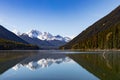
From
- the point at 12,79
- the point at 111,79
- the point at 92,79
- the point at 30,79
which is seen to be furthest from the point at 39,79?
the point at 111,79

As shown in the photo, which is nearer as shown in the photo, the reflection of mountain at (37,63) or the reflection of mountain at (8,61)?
the reflection of mountain at (8,61)

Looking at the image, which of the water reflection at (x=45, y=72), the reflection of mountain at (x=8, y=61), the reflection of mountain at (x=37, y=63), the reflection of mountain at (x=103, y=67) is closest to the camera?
the water reflection at (x=45, y=72)

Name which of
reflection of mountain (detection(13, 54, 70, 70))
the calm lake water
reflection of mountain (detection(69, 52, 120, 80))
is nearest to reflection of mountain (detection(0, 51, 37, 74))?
the calm lake water

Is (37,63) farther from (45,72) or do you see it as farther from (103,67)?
(45,72)

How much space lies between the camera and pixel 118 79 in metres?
26.6

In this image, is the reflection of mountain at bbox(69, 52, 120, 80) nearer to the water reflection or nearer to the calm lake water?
the calm lake water

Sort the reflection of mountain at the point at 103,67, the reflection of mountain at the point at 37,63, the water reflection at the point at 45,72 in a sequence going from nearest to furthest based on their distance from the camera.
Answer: the water reflection at the point at 45,72
the reflection of mountain at the point at 103,67
the reflection of mountain at the point at 37,63

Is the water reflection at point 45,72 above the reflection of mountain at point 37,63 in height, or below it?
below

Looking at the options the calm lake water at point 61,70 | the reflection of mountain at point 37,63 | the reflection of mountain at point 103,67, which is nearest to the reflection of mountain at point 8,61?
Result: the calm lake water at point 61,70

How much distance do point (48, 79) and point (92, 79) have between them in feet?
16.5

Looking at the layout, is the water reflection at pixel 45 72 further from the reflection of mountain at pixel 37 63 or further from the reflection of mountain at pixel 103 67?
the reflection of mountain at pixel 103 67

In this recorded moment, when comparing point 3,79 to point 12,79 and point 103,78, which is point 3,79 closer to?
point 12,79

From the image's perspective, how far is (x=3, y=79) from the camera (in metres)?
27.6

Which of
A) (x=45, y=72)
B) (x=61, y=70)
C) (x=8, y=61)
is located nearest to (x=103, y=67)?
(x=61, y=70)
